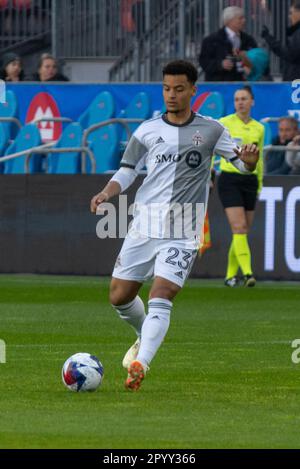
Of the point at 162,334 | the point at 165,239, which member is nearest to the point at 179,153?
the point at 165,239

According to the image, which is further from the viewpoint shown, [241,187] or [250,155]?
[241,187]

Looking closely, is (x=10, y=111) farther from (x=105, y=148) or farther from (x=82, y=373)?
(x=82, y=373)

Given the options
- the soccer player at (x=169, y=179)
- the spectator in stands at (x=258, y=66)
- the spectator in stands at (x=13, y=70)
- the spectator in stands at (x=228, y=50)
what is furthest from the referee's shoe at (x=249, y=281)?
the soccer player at (x=169, y=179)

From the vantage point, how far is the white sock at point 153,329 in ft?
32.4

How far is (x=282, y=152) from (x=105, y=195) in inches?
412

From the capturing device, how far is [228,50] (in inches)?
869

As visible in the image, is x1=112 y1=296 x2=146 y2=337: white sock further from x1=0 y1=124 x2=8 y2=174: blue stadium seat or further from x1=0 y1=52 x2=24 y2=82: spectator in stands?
x1=0 y1=52 x2=24 y2=82: spectator in stands

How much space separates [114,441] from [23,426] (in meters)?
0.72

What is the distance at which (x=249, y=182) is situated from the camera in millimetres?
18609

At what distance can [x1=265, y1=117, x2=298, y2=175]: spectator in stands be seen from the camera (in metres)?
20.2

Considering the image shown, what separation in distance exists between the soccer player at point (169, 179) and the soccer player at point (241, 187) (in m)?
7.78

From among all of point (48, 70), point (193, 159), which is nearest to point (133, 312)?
point (193, 159)

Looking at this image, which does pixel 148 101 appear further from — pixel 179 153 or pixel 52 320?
pixel 179 153

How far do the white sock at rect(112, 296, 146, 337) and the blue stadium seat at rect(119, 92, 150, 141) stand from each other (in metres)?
10.7
